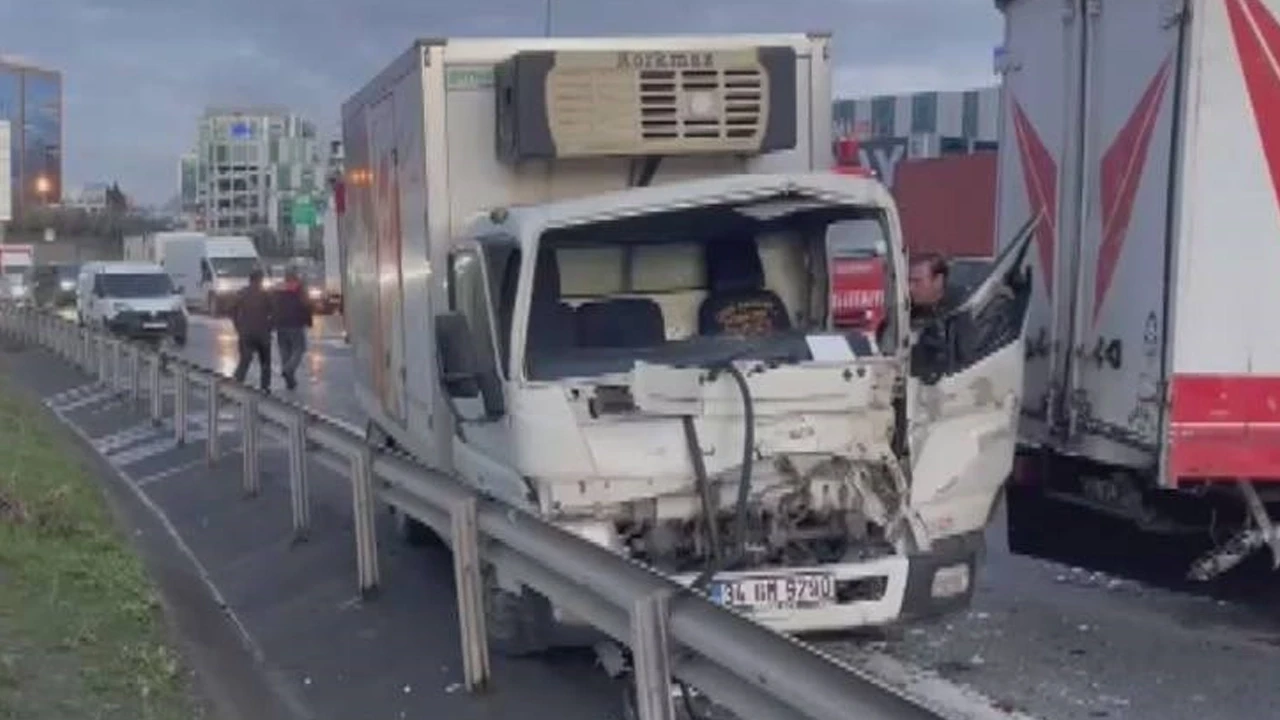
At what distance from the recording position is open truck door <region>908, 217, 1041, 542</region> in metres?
8.07

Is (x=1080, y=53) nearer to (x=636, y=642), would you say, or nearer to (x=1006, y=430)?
(x=1006, y=430)

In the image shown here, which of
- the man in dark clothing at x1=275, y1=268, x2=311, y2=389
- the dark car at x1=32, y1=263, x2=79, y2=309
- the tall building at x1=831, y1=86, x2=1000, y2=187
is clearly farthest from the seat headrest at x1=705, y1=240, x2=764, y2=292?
the dark car at x1=32, y1=263, x2=79, y2=309

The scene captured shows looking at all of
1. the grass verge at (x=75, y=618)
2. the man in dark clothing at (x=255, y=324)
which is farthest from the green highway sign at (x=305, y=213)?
the grass verge at (x=75, y=618)

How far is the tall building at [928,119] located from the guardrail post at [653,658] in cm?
3421

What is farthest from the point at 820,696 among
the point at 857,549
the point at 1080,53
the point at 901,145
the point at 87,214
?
the point at 87,214

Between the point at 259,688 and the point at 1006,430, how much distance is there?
3652 millimetres

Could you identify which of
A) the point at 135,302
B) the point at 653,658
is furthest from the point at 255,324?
the point at 135,302

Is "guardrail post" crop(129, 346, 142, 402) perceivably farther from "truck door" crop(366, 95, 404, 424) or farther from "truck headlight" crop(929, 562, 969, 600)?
"truck headlight" crop(929, 562, 969, 600)

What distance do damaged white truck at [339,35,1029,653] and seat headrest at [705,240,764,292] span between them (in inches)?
0.6

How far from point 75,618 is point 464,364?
245 cm

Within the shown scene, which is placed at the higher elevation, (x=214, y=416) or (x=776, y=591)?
(x=776, y=591)

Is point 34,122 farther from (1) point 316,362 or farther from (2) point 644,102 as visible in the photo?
(2) point 644,102

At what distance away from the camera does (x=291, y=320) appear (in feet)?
84.8

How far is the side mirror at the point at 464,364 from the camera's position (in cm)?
820
